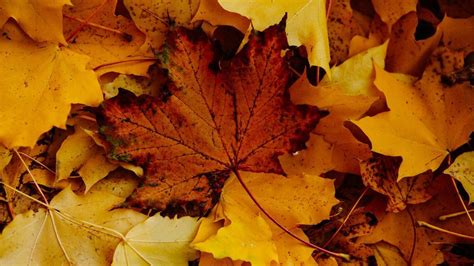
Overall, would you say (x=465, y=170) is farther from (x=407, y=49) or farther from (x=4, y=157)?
(x=4, y=157)

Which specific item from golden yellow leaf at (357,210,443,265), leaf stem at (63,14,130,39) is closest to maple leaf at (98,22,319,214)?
leaf stem at (63,14,130,39)

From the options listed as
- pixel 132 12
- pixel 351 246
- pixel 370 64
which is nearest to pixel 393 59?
pixel 370 64

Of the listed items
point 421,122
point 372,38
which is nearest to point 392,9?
point 372,38

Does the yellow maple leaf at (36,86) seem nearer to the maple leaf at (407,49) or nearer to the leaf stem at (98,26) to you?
the leaf stem at (98,26)

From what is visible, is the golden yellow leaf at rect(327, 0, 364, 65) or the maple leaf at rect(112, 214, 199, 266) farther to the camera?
the golden yellow leaf at rect(327, 0, 364, 65)

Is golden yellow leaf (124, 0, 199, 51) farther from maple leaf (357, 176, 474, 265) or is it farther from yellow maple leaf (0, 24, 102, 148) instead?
maple leaf (357, 176, 474, 265)

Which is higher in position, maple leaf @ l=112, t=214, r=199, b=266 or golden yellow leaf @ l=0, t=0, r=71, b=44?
golden yellow leaf @ l=0, t=0, r=71, b=44

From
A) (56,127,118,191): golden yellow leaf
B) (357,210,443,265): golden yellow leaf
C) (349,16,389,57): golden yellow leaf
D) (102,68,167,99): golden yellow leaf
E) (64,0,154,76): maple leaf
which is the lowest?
(357,210,443,265): golden yellow leaf

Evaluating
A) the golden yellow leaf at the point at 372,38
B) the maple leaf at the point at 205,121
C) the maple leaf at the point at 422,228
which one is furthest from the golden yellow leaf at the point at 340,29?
the maple leaf at the point at 422,228
